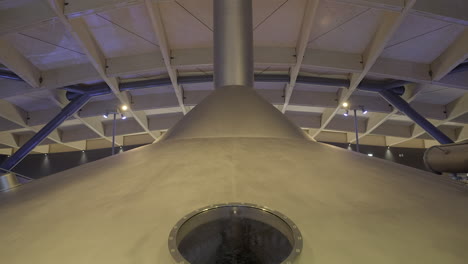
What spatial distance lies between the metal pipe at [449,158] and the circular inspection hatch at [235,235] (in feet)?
7.18

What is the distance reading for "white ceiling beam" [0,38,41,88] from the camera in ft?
23.2

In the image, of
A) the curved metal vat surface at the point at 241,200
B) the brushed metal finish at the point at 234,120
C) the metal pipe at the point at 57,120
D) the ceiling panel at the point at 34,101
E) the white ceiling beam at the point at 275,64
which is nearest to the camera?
the curved metal vat surface at the point at 241,200

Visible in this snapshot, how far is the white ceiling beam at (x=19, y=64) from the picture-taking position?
7.07m

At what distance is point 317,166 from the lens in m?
1.74

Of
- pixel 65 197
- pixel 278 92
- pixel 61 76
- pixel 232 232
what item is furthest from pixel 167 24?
pixel 232 232

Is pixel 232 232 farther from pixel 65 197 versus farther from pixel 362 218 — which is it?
pixel 65 197

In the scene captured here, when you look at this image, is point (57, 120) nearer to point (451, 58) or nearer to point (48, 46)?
point (48, 46)

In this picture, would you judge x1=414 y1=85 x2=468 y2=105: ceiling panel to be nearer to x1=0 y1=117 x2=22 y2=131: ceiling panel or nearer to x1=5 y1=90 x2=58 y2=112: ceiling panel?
x1=5 y1=90 x2=58 y2=112: ceiling panel

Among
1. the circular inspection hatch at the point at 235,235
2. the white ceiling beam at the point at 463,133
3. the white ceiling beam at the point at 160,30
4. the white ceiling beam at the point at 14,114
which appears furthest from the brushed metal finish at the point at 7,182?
the white ceiling beam at the point at 463,133

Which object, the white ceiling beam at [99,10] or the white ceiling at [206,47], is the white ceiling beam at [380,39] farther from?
the white ceiling beam at [99,10]

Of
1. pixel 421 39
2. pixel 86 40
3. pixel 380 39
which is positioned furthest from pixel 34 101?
pixel 421 39

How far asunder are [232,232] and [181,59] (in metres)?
8.13

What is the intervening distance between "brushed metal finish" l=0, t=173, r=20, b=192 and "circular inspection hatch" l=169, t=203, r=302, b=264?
208 centimetres

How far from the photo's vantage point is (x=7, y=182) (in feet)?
7.31
